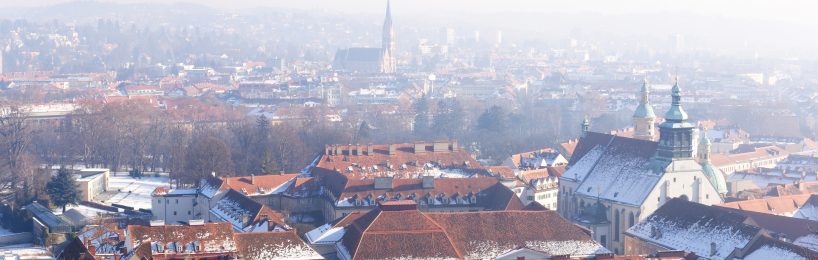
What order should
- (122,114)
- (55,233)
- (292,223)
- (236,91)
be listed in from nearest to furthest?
1. (292,223)
2. (55,233)
3. (122,114)
4. (236,91)

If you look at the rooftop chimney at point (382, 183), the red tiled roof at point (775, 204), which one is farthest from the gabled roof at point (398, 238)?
the red tiled roof at point (775, 204)

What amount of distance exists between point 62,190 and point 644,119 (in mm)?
35591

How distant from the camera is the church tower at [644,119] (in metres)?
85.2

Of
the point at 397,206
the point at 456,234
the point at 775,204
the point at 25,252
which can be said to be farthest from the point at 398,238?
the point at 775,204

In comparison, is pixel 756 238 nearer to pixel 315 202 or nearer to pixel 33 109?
pixel 315 202

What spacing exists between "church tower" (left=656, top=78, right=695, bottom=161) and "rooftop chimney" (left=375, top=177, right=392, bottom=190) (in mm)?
14144

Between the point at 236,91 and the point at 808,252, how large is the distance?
5728 inches

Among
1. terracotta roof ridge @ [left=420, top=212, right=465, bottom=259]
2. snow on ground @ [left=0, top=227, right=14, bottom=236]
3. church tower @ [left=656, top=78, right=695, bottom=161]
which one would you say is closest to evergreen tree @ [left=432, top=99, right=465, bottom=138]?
snow on ground @ [left=0, top=227, right=14, bottom=236]

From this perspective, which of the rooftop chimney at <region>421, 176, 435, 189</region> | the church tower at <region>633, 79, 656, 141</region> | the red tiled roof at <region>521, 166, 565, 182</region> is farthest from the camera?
the red tiled roof at <region>521, 166, 565, 182</region>

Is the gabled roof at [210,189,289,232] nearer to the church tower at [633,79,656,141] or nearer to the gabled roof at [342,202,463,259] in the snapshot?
the gabled roof at [342,202,463,259]

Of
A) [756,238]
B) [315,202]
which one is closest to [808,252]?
[756,238]

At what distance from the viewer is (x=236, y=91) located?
193375 mm

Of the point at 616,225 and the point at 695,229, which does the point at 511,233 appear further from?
the point at 616,225

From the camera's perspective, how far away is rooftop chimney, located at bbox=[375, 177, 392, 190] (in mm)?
74500
